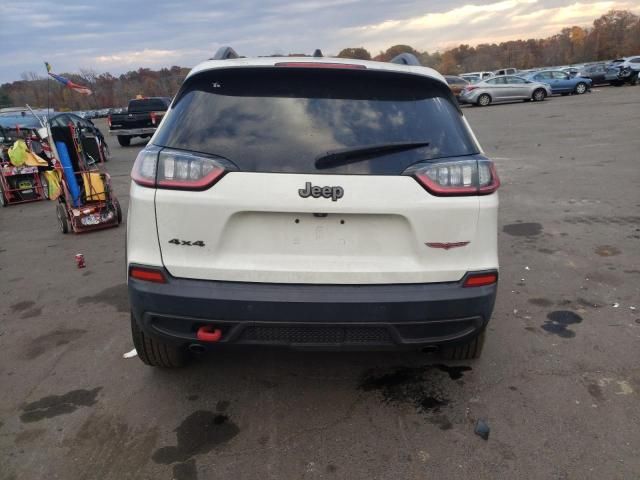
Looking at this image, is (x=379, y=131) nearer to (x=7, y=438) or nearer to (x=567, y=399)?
(x=567, y=399)

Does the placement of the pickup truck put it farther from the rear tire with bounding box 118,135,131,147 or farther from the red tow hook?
the red tow hook

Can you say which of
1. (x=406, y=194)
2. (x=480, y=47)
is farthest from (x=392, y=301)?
(x=480, y=47)

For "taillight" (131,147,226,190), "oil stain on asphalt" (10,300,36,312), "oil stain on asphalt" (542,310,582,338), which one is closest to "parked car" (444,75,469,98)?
"oil stain on asphalt" (542,310,582,338)

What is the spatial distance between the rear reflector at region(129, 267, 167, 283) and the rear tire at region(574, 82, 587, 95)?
32874 millimetres

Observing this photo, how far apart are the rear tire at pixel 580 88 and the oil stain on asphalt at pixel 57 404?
3293 cm

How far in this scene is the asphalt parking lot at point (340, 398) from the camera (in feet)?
7.88

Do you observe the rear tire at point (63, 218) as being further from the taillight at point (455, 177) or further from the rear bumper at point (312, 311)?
the taillight at point (455, 177)

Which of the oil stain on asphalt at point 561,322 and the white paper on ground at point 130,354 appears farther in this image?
the oil stain on asphalt at point 561,322

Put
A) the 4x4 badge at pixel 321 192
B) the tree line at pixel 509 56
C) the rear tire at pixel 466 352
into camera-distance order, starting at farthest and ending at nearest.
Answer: the tree line at pixel 509 56 < the rear tire at pixel 466 352 < the 4x4 badge at pixel 321 192

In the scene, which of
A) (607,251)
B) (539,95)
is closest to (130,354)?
(607,251)

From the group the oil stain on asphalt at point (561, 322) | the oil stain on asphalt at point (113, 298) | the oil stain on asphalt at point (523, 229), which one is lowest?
the oil stain on asphalt at point (561, 322)

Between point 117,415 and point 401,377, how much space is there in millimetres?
1716

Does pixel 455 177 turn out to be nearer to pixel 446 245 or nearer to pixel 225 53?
pixel 446 245

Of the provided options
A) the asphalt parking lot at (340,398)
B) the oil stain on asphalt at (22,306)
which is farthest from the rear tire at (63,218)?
the oil stain on asphalt at (22,306)
